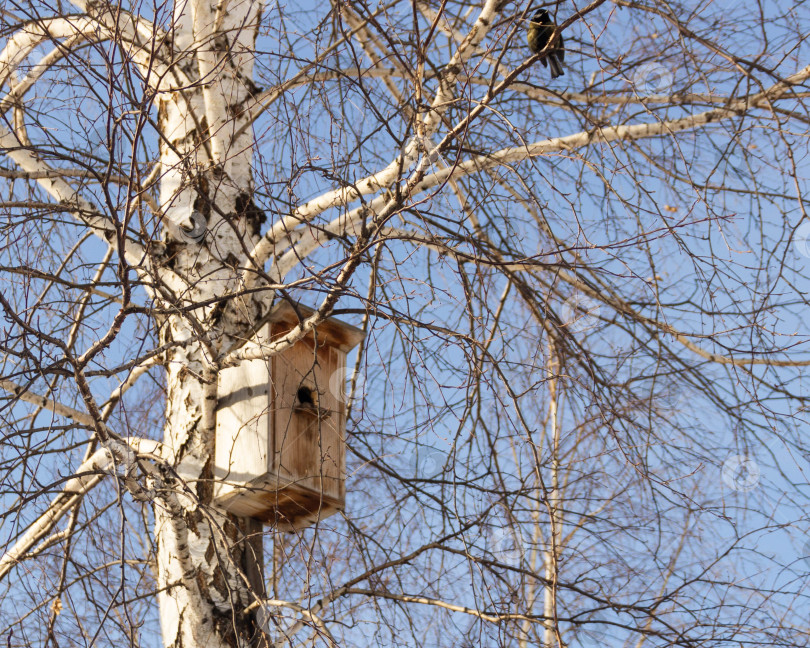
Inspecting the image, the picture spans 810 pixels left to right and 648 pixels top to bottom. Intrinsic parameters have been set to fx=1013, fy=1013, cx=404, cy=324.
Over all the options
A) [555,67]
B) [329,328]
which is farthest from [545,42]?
[329,328]

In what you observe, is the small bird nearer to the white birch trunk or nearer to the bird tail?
the bird tail

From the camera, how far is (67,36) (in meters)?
3.62

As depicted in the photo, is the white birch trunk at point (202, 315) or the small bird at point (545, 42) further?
the small bird at point (545, 42)

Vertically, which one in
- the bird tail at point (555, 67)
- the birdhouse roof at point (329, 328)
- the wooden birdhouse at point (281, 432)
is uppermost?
the bird tail at point (555, 67)

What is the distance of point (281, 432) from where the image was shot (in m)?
3.31

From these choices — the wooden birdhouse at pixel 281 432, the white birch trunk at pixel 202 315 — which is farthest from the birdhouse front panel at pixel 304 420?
the white birch trunk at pixel 202 315

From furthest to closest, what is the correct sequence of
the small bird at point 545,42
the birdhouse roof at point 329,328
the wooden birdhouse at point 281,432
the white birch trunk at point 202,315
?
the small bird at point 545,42, the birdhouse roof at point 329,328, the wooden birdhouse at point 281,432, the white birch trunk at point 202,315

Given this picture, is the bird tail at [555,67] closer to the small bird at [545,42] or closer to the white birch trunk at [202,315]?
the small bird at [545,42]

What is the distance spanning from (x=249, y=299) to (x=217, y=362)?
0.47 meters

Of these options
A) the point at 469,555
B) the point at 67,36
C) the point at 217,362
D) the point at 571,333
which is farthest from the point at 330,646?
the point at 67,36

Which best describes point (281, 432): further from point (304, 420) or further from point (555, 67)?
point (555, 67)

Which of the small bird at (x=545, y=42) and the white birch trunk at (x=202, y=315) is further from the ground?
the small bird at (x=545, y=42)

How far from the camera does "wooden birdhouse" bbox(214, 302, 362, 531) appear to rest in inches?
127

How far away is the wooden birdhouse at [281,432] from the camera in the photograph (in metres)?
3.22
